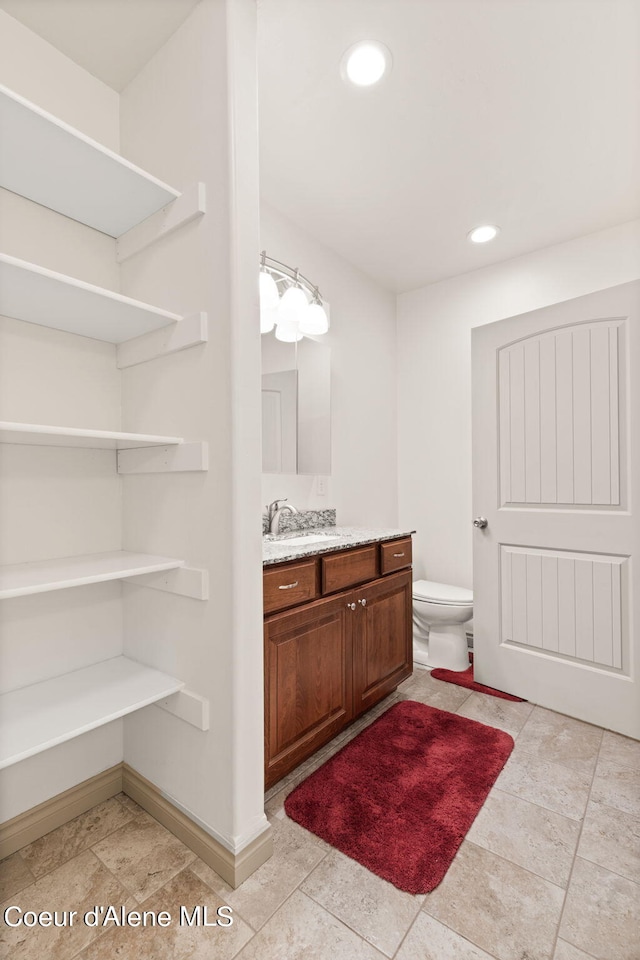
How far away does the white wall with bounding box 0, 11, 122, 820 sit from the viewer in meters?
1.39

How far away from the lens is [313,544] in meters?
1.90

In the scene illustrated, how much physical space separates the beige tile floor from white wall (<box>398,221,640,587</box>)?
70.1 inches

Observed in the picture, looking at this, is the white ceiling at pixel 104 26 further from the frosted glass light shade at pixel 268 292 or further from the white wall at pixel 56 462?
the frosted glass light shade at pixel 268 292

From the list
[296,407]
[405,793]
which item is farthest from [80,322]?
[405,793]

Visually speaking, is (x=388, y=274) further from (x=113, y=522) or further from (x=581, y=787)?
(x=581, y=787)

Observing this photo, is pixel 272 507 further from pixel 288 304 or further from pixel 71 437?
pixel 71 437

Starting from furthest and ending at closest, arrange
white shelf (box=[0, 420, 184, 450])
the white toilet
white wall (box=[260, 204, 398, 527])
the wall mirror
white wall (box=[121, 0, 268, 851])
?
1. the white toilet
2. white wall (box=[260, 204, 398, 527])
3. the wall mirror
4. white wall (box=[121, 0, 268, 851])
5. white shelf (box=[0, 420, 184, 450])

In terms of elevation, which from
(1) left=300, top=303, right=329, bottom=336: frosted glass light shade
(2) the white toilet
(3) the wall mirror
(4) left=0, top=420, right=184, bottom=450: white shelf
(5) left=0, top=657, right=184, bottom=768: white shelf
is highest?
(1) left=300, top=303, right=329, bottom=336: frosted glass light shade

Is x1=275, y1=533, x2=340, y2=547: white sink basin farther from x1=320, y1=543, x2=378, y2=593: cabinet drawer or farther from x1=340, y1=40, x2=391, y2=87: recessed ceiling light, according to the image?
x1=340, y1=40, x2=391, y2=87: recessed ceiling light

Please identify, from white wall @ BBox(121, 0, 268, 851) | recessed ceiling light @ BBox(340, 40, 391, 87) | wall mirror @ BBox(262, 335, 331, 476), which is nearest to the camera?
white wall @ BBox(121, 0, 268, 851)

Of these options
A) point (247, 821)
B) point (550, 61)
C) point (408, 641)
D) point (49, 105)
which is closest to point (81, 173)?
point (49, 105)

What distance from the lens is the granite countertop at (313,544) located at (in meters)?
1.65

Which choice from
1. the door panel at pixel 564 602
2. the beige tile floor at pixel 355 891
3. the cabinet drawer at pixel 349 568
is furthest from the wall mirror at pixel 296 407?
the beige tile floor at pixel 355 891

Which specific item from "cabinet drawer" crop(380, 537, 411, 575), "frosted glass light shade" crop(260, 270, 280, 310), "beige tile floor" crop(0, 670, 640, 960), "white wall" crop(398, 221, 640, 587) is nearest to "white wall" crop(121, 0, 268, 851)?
"beige tile floor" crop(0, 670, 640, 960)
